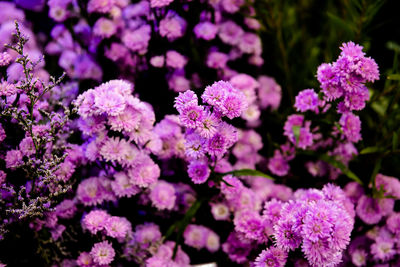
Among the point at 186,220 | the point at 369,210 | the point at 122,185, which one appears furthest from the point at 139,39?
the point at 369,210

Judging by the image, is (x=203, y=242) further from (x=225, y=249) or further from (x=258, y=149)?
(x=258, y=149)

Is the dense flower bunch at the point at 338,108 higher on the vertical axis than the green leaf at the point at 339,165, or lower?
higher

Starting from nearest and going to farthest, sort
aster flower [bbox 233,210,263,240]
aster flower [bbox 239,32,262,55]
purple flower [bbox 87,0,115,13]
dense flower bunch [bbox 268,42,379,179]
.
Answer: dense flower bunch [bbox 268,42,379,179]
aster flower [bbox 233,210,263,240]
purple flower [bbox 87,0,115,13]
aster flower [bbox 239,32,262,55]

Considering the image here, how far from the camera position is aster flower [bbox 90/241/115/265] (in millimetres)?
904

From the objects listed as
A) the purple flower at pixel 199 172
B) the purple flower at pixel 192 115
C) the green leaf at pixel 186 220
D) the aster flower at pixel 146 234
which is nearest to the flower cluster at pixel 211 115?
the purple flower at pixel 192 115

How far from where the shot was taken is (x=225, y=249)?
107cm

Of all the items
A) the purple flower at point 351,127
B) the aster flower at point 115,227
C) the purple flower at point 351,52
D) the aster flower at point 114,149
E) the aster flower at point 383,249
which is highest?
the purple flower at point 351,52

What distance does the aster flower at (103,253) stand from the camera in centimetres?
90

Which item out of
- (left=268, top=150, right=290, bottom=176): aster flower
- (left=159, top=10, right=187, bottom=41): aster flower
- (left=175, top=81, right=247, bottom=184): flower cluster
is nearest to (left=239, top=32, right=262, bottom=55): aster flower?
(left=159, top=10, right=187, bottom=41): aster flower

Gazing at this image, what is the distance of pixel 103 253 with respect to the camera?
3.02 ft

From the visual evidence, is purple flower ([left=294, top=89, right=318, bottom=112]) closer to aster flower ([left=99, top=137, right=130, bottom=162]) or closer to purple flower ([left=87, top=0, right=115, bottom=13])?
aster flower ([left=99, top=137, right=130, bottom=162])

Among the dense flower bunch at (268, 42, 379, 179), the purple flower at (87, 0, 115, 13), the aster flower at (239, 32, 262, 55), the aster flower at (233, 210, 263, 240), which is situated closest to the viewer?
the dense flower bunch at (268, 42, 379, 179)

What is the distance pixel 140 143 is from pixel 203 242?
1.24 ft

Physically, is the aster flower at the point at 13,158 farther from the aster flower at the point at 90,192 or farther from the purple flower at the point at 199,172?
the purple flower at the point at 199,172
